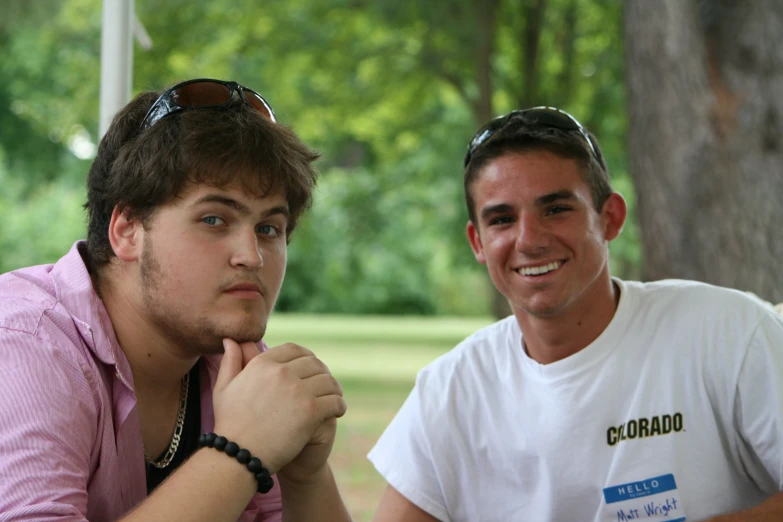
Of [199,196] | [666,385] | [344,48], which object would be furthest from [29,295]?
[344,48]

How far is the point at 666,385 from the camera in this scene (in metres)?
2.56

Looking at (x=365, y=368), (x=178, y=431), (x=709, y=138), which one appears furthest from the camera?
(x=365, y=368)

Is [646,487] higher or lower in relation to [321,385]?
lower

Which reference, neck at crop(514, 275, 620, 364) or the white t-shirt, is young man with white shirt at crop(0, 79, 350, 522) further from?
neck at crop(514, 275, 620, 364)

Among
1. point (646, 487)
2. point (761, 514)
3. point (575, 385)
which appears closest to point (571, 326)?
point (575, 385)

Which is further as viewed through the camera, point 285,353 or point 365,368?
point 365,368

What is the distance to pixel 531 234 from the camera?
2707mm

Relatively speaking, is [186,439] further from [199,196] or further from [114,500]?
[199,196]

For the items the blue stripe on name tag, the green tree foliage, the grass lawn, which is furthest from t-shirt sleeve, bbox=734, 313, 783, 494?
the green tree foliage

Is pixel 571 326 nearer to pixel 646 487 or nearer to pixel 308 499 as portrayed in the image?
pixel 646 487

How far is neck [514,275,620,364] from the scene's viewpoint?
273 centimetres

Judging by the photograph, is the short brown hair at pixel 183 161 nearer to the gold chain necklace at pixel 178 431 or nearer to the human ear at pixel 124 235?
the human ear at pixel 124 235

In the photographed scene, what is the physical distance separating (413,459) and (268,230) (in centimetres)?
103

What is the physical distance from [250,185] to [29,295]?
0.50m
